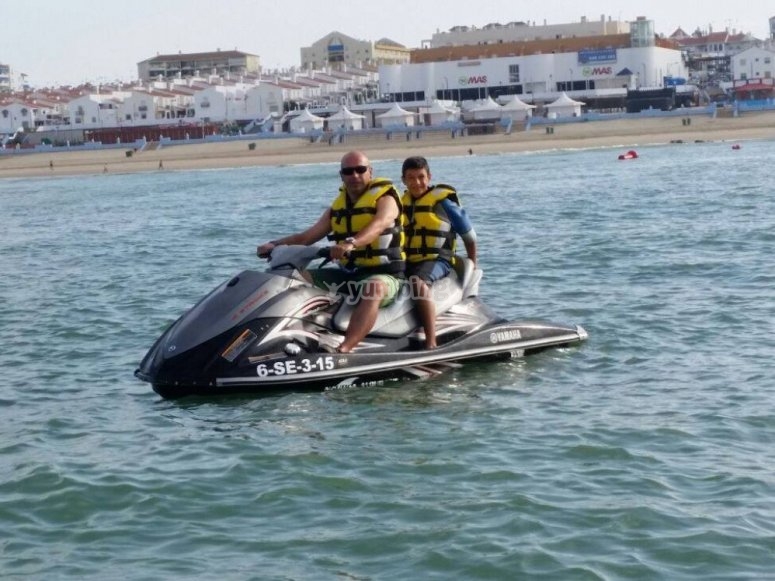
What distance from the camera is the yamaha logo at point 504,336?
10695mm

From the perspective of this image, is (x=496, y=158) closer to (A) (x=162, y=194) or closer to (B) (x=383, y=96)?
(A) (x=162, y=194)

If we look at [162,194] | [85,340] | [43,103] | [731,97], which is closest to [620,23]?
[731,97]

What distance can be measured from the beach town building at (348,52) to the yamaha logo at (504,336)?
144224 millimetres

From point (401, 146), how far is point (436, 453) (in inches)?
2650

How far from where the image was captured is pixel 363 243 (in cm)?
985

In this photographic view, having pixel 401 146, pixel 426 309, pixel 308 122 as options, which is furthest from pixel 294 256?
pixel 308 122

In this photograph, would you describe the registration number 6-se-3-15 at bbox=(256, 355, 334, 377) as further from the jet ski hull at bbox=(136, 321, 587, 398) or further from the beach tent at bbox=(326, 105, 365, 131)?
the beach tent at bbox=(326, 105, 365, 131)

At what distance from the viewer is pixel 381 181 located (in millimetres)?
10125

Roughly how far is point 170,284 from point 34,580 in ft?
36.5

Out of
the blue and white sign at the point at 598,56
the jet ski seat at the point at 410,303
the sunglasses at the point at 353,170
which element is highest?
the blue and white sign at the point at 598,56

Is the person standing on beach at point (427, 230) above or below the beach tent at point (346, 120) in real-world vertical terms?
below

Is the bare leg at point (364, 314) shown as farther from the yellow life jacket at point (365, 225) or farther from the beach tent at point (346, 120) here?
the beach tent at point (346, 120)

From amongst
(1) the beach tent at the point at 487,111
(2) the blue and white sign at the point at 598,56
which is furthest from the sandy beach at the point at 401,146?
(2) the blue and white sign at the point at 598,56

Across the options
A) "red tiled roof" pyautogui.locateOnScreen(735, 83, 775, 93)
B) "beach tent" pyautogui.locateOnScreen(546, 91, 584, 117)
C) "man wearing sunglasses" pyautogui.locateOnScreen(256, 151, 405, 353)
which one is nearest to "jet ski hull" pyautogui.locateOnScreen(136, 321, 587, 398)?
"man wearing sunglasses" pyautogui.locateOnScreen(256, 151, 405, 353)
